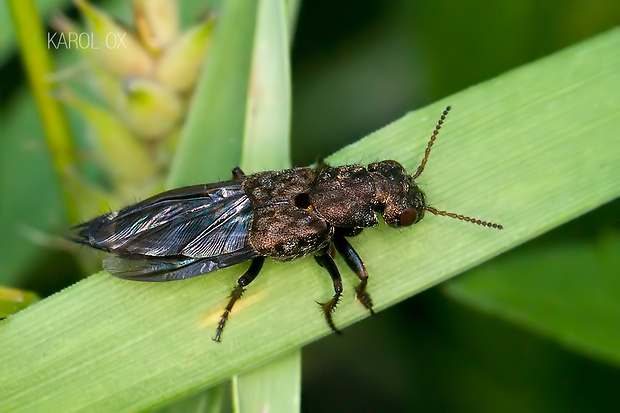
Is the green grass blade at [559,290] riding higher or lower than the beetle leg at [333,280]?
lower

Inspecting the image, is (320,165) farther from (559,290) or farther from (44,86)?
(44,86)

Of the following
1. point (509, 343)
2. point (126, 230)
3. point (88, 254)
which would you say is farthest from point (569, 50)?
point (88, 254)

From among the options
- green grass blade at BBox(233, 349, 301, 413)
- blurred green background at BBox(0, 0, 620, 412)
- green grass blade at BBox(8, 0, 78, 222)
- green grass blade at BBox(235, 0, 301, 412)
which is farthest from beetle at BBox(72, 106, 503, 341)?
blurred green background at BBox(0, 0, 620, 412)

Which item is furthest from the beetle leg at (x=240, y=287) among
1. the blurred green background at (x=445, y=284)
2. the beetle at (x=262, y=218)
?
the blurred green background at (x=445, y=284)

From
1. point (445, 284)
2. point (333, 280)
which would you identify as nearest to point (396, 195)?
point (333, 280)

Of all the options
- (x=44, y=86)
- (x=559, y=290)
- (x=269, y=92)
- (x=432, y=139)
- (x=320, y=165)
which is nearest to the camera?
(x=432, y=139)

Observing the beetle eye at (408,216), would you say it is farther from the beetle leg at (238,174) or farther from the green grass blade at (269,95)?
the beetle leg at (238,174)

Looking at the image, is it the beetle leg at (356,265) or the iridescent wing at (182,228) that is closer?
the beetle leg at (356,265)

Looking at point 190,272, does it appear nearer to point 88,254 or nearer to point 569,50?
point 88,254
